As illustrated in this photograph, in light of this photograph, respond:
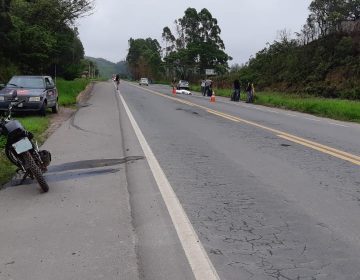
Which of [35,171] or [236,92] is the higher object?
[35,171]

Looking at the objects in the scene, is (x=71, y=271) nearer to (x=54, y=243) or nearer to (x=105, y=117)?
(x=54, y=243)

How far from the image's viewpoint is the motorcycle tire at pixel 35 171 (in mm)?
6988

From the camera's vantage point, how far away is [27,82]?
61.8 feet

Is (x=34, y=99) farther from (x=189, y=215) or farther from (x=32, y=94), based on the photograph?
(x=189, y=215)

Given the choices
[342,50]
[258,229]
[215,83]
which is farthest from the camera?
[215,83]

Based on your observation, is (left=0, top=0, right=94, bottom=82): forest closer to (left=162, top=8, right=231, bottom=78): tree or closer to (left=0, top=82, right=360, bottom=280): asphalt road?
(left=0, top=82, right=360, bottom=280): asphalt road

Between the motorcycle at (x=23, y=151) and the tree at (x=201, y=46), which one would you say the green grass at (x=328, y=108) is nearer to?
the motorcycle at (x=23, y=151)

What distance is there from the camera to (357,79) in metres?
40.8

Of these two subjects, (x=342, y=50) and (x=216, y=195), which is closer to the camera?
(x=216, y=195)

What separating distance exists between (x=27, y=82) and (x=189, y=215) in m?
14.6

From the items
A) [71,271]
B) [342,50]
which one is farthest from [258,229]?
[342,50]

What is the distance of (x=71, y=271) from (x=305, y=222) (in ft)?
8.47

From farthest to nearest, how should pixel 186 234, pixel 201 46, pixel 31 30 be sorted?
pixel 201 46 < pixel 31 30 < pixel 186 234

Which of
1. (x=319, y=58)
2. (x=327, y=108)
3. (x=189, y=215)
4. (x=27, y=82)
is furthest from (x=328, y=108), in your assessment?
(x=319, y=58)
